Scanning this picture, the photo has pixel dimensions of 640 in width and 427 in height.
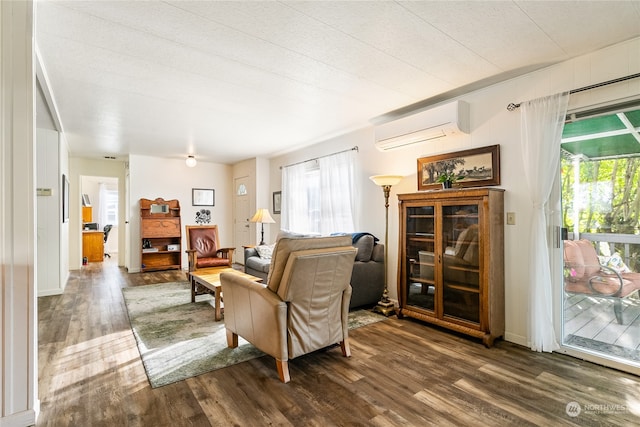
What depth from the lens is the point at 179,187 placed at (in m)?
7.12

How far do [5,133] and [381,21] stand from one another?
7.40 feet

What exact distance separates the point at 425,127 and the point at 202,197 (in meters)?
5.59

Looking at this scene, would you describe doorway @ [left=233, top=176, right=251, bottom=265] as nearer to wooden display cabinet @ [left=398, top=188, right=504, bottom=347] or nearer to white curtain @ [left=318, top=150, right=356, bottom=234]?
white curtain @ [left=318, top=150, right=356, bottom=234]

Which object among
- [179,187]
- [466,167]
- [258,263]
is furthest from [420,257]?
[179,187]

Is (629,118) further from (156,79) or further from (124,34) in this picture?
(156,79)

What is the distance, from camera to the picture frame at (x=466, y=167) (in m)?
3.08

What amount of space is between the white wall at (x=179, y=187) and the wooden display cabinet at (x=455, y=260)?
5.31 meters

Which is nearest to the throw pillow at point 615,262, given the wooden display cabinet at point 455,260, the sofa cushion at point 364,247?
the wooden display cabinet at point 455,260

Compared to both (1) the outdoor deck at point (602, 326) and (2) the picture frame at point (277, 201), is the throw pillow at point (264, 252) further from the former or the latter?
(1) the outdoor deck at point (602, 326)

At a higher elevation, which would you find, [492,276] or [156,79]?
[156,79]

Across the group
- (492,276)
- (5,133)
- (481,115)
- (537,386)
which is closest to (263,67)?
(5,133)

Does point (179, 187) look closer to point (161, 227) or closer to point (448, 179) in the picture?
point (161, 227)

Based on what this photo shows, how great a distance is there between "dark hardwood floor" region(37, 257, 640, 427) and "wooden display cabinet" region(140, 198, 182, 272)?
3719 mm

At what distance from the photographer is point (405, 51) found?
2449 mm
